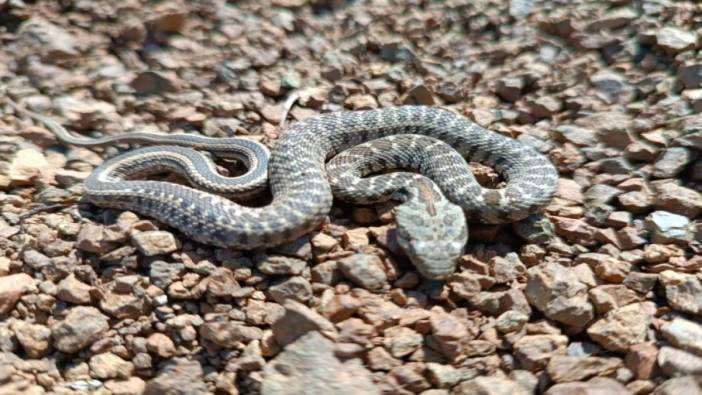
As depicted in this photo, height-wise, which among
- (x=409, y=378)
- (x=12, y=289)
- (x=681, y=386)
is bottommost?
(x=12, y=289)

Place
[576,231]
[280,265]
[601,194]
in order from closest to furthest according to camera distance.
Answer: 1. [280,265]
2. [576,231]
3. [601,194]

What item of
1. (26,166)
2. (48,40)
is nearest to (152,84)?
(48,40)

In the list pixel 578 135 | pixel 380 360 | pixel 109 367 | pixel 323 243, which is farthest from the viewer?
pixel 578 135

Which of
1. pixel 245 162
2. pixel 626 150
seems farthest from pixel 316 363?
pixel 626 150

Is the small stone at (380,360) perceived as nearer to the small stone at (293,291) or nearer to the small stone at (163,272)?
the small stone at (293,291)

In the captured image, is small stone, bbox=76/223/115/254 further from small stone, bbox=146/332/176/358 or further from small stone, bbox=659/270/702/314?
small stone, bbox=659/270/702/314

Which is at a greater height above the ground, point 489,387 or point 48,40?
point 48,40

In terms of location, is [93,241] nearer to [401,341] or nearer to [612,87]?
[401,341]

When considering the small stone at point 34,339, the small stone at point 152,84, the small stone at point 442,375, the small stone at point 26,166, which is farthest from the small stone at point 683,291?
the small stone at point 26,166
